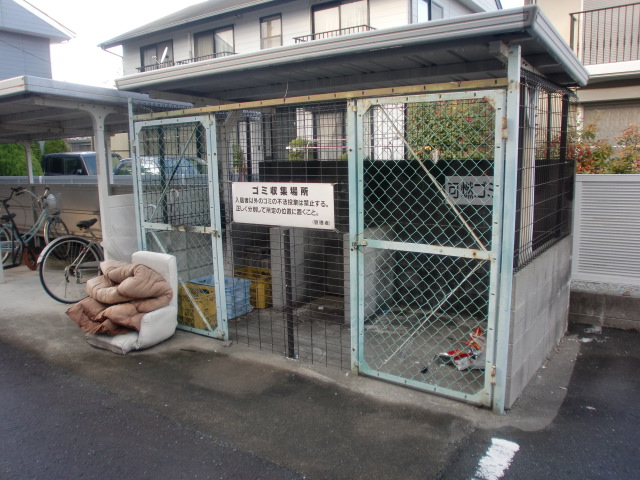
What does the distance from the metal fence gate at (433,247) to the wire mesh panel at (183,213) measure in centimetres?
148

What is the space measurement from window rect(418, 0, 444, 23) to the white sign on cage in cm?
1278

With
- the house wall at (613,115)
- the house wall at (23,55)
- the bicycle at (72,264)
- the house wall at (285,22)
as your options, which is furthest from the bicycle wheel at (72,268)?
the house wall at (23,55)

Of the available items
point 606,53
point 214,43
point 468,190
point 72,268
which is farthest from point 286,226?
point 214,43

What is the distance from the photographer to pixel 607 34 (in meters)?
9.46

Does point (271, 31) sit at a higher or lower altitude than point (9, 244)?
higher

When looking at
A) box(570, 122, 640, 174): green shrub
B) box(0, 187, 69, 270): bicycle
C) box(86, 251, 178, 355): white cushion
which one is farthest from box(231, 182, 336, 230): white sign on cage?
box(0, 187, 69, 270): bicycle

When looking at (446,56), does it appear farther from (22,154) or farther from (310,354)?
(22,154)

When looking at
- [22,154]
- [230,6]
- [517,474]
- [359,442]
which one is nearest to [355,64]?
[359,442]

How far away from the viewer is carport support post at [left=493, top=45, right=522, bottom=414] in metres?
2.91

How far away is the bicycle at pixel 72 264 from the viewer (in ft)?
18.3

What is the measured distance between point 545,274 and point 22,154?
18.7 metres

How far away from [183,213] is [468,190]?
9.62ft

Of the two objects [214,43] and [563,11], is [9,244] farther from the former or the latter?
[214,43]

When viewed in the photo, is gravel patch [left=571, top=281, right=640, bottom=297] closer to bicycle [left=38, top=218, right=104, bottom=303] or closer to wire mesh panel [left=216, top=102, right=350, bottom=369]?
→ wire mesh panel [left=216, top=102, right=350, bottom=369]
